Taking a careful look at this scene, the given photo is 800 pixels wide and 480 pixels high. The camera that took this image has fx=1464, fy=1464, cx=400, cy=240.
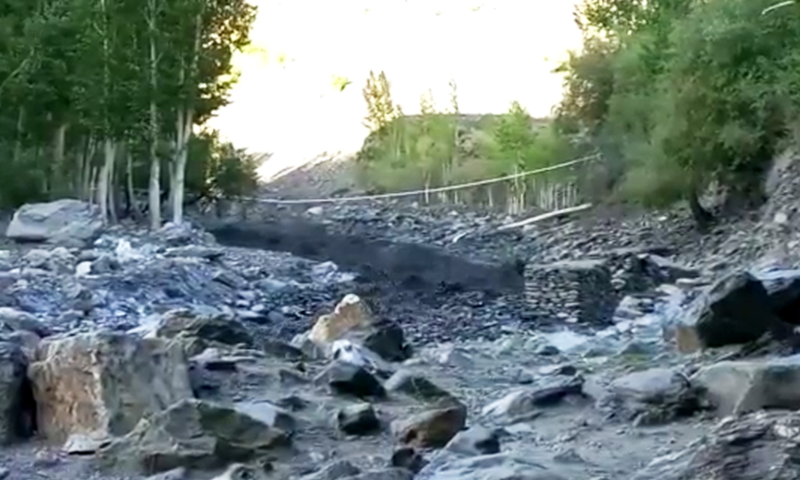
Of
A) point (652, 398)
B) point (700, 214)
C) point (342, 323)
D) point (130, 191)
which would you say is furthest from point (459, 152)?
point (652, 398)

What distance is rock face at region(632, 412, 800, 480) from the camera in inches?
197

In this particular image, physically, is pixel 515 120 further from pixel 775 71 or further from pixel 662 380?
pixel 662 380

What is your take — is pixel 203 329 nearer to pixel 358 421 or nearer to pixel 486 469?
pixel 358 421

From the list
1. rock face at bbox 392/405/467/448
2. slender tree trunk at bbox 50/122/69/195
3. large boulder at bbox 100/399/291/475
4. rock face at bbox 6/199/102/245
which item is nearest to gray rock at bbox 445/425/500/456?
rock face at bbox 392/405/467/448

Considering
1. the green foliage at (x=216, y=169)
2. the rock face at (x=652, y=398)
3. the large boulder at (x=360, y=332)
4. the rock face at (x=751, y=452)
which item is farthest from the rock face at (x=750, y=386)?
the green foliage at (x=216, y=169)

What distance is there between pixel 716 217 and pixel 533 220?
8570 millimetres

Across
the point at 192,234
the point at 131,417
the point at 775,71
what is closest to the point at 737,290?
the point at 131,417

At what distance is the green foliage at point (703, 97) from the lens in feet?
68.2

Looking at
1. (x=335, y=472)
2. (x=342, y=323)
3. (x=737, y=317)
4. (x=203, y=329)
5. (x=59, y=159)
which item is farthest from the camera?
(x=59, y=159)

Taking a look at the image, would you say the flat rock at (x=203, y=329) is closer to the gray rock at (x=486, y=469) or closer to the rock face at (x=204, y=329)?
the rock face at (x=204, y=329)

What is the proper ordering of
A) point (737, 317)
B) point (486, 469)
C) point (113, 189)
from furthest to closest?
point (113, 189) → point (737, 317) → point (486, 469)

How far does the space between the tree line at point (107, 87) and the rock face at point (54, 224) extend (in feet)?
8.15

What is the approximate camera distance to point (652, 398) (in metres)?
8.33

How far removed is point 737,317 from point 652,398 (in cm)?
315
